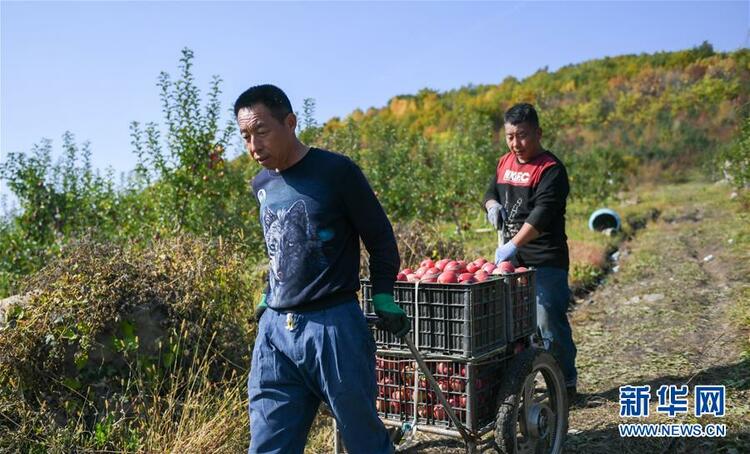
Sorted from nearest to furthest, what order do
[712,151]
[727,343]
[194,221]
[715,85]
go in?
[727,343]
[194,221]
[712,151]
[715,85]

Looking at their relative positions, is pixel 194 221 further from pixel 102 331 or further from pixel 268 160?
pixel 268 160

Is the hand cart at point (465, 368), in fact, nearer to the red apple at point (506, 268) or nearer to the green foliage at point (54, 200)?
the red apple at point (506, 268)

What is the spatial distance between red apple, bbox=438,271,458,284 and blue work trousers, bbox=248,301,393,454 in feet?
2.90

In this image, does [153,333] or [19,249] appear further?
[19,249]

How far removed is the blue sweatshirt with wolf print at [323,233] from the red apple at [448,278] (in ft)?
2.55

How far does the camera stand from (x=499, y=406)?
3.45 metres

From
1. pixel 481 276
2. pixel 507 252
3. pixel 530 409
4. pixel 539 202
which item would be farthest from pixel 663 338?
pixel 481 276

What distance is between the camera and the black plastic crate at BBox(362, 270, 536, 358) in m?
3.30

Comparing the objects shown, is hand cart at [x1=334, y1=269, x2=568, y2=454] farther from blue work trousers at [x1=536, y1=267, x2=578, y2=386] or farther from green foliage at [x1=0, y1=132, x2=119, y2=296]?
green foliage at [x1=0, y1=132, x2=119, y2=296]

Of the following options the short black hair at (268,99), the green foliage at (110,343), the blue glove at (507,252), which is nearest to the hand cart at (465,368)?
the blue glove at (507,252)

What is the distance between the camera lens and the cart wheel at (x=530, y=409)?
3.40 m

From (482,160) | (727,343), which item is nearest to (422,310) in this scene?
(727,343)

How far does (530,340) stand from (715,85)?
4602 centimetres

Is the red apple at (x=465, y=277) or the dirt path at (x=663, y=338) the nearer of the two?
the red apple at (x=465, y=277)
